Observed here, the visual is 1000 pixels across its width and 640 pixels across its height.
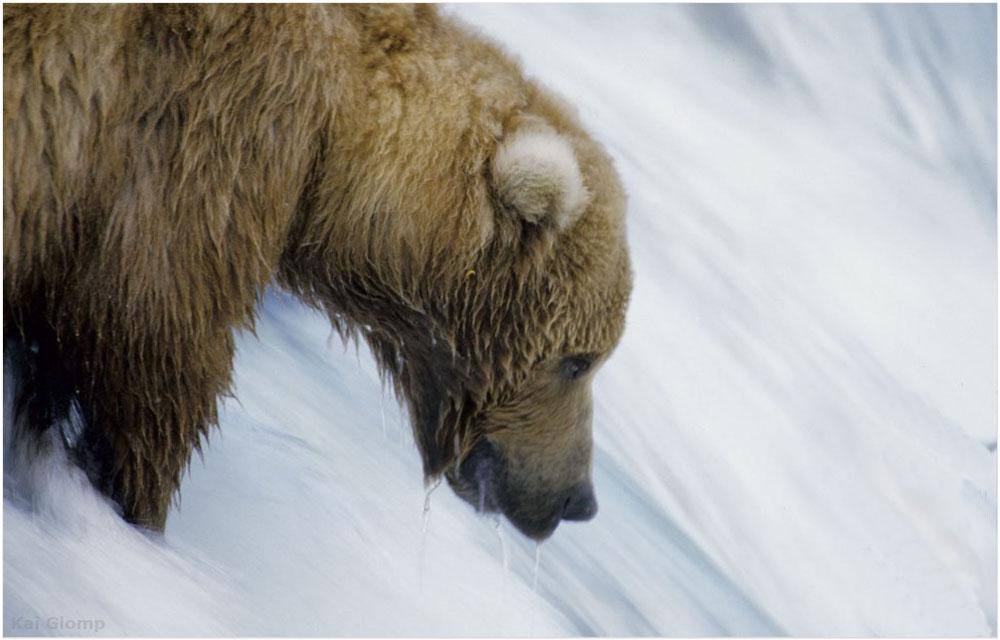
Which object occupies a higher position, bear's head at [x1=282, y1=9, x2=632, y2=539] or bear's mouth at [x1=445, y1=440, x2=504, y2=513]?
bear's head at [x1=282, y1=9, x2=632, y2=539]

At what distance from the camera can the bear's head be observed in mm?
1899

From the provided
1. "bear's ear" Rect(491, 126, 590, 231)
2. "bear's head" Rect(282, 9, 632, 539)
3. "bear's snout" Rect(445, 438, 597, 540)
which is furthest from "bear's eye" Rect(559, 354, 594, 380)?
"bear's ear" Rect(491, 126, 590, 231)

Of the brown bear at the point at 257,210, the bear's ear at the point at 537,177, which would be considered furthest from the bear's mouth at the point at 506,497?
the bear's ear at the point at 537,177

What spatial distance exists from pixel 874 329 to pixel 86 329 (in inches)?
70.3

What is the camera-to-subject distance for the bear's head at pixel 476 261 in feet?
6.23

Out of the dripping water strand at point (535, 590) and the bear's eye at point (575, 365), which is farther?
the dripping water strand at point (535, 590)

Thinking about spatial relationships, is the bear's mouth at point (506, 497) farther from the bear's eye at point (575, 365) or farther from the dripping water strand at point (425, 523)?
the bear's eye at point (575, 365)

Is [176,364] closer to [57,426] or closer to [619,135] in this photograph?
[57,426]

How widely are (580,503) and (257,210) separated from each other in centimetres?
90

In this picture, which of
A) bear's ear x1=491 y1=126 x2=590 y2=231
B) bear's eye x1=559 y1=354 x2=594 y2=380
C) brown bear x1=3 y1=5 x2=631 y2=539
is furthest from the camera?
bear's eye x1=559 y1=354 x2=594 y2=380

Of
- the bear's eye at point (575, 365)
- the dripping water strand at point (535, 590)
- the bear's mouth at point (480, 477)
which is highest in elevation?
the bear's eye at point (575, 365)

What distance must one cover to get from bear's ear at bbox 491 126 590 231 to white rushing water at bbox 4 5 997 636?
1.35 ft

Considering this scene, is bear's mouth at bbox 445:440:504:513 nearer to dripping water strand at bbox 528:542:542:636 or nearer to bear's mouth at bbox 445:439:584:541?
bear's mouth at bbox 445:439:584:541

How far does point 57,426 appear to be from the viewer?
2004mm
